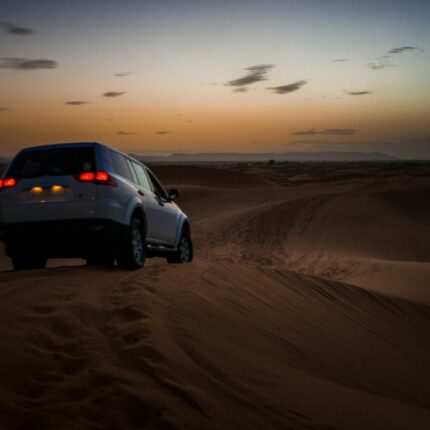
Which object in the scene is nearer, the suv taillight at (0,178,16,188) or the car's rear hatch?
the car's rear hatch

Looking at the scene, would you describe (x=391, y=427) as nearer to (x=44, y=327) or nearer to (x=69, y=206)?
(x=44, y=327)

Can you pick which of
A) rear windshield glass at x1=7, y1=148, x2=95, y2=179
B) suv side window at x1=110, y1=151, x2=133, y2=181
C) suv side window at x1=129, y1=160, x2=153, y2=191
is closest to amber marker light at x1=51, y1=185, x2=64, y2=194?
rear windshield glass at x1=7, y1=148, x2=95, y2=179

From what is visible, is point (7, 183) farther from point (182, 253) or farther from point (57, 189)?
point (182, 253)

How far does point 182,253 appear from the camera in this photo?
10609mm

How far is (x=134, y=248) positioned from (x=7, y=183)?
1.92 m

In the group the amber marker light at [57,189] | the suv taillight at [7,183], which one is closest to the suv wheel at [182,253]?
the amber marker light at [57,189]

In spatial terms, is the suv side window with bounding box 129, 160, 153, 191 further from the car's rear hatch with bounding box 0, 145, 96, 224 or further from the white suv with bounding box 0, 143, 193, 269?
the car's rear hatch with bounding box 0, 145, 96, 224

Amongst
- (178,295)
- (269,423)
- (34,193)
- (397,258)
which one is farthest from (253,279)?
(397,258)

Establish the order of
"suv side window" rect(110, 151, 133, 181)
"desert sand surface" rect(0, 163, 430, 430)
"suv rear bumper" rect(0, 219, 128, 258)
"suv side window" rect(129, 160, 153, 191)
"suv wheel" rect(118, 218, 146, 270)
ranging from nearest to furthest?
"desert sand surface" rect(0, 163, 430, 430) < "suv rear bumper" rect(0, 219, 128, 258) < "suv wheel" rect(118, 218, 146, 270) < "suv side window" rect(110, 151, 133, 181) < "suv side window" rect(129, 160, 153, 191)

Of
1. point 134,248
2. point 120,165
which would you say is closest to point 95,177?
point 120,165

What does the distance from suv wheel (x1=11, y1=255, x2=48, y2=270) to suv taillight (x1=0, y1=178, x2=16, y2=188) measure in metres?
1.14

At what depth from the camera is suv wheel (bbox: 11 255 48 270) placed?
8.11 meters

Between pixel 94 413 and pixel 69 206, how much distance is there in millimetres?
4371

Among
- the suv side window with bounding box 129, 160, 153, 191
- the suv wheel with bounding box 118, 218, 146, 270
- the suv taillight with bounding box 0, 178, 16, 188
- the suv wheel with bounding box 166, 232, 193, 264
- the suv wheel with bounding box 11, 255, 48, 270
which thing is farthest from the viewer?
the suv wheel with bounding box 166, 232, 193, 264
